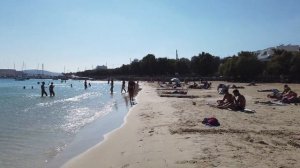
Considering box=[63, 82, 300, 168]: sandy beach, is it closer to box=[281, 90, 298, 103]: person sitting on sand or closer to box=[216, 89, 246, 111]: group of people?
box=[216, 89, 246, 111]: group of people

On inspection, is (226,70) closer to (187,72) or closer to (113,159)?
(187,72)

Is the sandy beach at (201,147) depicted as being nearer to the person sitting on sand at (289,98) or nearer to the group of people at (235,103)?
the group of people at (235,103)

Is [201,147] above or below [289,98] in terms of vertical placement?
below

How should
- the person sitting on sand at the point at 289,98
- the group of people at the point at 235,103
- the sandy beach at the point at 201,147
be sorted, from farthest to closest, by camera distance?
the person sitting on sand at the point at 289,98 → the group of people at the point at 235,103 → the sandy beach at the point at 201,147

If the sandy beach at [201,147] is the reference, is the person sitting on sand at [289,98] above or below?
above

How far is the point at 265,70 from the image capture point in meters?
91.9

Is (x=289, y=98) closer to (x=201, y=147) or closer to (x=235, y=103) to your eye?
(x=235, y=103)

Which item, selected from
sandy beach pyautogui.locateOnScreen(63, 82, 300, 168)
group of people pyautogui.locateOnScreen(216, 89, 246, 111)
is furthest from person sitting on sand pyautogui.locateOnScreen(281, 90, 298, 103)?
sandy beach pyautogui.locateOnScreen(63, 82, 300, 168)

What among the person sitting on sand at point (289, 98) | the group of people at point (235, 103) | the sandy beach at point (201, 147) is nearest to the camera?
the sandy beach at point (201, 147)

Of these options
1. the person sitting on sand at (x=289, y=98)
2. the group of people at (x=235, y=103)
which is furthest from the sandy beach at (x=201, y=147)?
the person sitting on sand at (x=289, y=98)

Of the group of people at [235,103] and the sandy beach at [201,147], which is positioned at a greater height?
the group of people at [235,103]

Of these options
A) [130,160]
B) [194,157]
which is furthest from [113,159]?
[194,157]

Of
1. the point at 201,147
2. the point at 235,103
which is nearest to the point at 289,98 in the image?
the point at 235,103

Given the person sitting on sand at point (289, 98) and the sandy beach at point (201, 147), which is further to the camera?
the person sitting on sand at point (289, 98)
